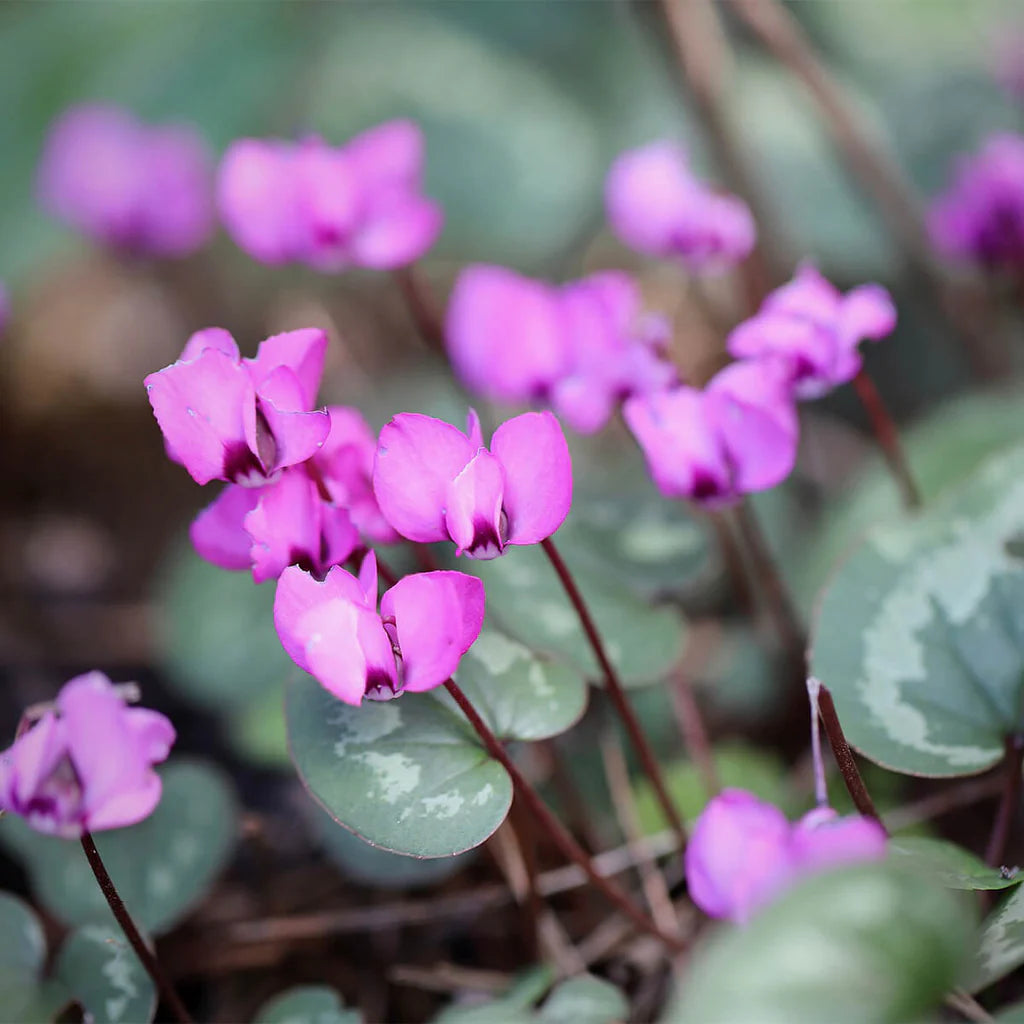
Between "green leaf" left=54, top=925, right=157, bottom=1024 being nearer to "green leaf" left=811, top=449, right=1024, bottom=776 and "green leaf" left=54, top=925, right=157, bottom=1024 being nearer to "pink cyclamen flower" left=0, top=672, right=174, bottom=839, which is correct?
"pink cyclamen flower" left=0, top=672, right=174, bottom=839

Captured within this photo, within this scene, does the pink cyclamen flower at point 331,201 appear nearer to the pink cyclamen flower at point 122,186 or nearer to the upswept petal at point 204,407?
the upswept petal at point 204,407

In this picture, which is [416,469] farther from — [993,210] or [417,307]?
[993,210]

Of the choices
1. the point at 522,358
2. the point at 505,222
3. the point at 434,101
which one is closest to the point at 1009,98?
the point at 505,222

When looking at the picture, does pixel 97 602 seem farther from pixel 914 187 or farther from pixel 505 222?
pixel 914 187

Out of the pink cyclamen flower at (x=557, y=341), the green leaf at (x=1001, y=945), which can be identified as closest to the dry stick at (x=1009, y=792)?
the green leaf at (x=1001, y=945)

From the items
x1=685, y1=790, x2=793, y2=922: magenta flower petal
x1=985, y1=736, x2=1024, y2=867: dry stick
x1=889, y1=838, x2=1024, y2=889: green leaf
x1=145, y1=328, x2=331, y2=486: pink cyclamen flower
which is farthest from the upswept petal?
x1=985, y1=736, x2=1024, y2=867: dry stick

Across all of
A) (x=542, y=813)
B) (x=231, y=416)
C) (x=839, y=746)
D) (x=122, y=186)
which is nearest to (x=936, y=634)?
(x=839, y=746)
